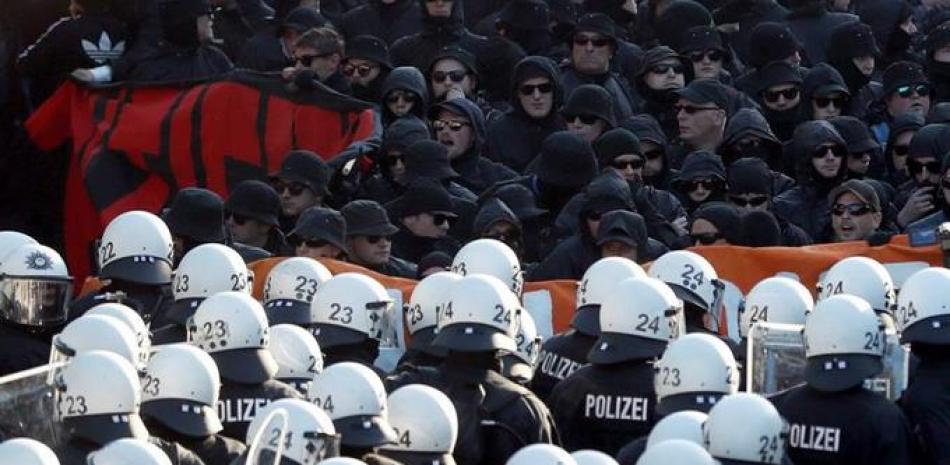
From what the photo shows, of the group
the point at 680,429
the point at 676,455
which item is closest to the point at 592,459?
the point at 676,455

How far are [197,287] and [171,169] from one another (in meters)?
3.72

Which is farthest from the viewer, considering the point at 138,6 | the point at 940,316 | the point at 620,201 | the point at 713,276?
the point at 138,6

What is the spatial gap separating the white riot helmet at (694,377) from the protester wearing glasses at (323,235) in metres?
4.13

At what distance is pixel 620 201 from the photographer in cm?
1619

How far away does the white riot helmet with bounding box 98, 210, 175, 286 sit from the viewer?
48.8ft

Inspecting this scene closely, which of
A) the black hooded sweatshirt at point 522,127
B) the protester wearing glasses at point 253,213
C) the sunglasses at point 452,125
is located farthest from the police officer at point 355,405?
the black hooded sweatshirt at point 522,127

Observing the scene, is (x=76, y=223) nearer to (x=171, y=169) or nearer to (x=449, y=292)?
(x=171, y=169)

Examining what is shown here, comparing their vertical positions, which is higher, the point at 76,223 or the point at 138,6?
the point at 138,6

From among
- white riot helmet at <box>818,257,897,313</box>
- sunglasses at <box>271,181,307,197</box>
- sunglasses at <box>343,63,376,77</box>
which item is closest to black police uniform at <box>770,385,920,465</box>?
white riot helmet at <box>818,257,897,313</box>

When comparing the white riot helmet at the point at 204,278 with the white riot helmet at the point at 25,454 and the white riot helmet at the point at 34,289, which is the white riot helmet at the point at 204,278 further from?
the white riot helmet at the point at 25,454

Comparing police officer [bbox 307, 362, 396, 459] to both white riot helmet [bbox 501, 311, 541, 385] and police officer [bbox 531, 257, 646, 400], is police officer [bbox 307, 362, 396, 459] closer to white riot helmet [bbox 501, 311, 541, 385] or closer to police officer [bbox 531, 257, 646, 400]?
white riot helmet [bbox 501, 311, 541, 385]

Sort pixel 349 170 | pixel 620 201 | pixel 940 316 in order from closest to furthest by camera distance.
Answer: pixel 940 316 → pixel 620 201 → pixel 349 170

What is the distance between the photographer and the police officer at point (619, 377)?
12695mm

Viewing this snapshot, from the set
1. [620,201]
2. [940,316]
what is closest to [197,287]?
[620,201]
